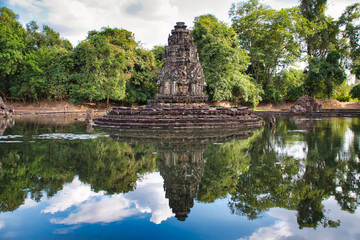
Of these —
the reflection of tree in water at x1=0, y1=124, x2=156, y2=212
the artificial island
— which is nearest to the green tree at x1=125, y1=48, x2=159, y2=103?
the artificial island

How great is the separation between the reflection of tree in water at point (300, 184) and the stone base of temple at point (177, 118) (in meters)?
Result: 6.62

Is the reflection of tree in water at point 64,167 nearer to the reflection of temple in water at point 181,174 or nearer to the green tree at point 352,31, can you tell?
the reflection of temple in water at point 181,174

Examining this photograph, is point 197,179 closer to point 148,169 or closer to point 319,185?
point 148,169

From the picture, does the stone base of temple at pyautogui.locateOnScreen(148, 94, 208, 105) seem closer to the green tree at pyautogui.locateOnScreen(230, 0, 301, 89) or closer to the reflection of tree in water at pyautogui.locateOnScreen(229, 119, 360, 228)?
the reflection of tree in water at pyautogui.locateOnScreen(229, 119, 360, 228)

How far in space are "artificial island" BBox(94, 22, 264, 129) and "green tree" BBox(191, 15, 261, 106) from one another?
484 inches

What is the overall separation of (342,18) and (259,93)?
15258 mm

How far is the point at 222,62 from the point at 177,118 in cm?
1827

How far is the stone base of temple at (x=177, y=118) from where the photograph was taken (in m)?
14.5

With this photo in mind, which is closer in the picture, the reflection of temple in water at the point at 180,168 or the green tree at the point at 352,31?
the reflection of temple in water at the point at 180,168

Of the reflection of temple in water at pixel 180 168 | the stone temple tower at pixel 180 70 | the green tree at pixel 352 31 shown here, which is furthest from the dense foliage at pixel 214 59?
the reflection of temple in water at pixel 180 168

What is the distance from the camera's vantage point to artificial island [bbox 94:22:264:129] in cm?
1475

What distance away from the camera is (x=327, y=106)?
36406 millimetres

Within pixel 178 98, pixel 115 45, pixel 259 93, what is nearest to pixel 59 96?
pixel 115 45

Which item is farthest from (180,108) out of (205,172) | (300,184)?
(300,184)
